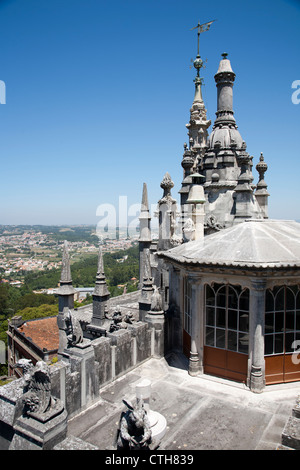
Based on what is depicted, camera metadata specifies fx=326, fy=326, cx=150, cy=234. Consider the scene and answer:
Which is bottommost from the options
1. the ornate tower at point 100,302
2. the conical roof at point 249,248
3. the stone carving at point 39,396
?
the ornate tower at point 100,302

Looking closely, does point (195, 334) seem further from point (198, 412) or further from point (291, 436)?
point (291, 436)

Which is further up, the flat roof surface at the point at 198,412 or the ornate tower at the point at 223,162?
the ornate tower at the point at 223,162

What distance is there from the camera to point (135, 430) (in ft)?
22.0

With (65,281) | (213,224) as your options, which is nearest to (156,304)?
(213,224)

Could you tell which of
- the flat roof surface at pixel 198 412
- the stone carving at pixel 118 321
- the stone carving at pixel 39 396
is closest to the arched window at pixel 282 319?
the flat roof surface at pixel 198 412

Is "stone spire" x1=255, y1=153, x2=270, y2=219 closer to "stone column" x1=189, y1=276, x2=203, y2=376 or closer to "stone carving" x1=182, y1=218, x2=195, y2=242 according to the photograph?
"stone carving" x1=182, y1=218, x2=195, y2=242

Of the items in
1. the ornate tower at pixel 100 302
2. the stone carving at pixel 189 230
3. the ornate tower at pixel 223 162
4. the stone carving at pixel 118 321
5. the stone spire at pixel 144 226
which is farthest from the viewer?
the stone spire at pixel 144 226

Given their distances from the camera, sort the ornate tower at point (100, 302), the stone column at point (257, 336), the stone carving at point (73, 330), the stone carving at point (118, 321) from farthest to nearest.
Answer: the ornate tower at point (100, 302), the stone carving at point (118, 321), the stone column at point (257, 336), the stone carving at point (73, 330)

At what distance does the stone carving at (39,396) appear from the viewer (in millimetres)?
6832

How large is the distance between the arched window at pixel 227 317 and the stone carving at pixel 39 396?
6.02 meters

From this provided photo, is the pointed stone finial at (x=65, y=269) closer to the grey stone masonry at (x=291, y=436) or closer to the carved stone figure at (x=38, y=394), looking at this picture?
the carved stone figure at (x=38, y=394)

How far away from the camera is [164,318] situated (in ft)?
43.5
